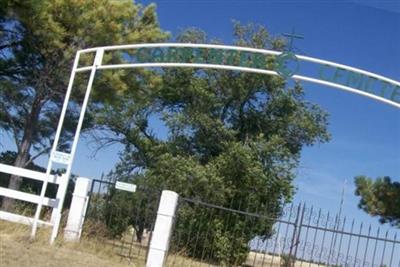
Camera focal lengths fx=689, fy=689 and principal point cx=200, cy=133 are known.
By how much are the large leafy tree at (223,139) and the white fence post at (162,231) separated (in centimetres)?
1493

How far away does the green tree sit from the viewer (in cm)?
2433

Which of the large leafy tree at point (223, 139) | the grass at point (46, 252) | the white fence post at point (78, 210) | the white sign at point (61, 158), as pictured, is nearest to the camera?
the grass at point (46, 252)

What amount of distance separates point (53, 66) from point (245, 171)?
486 inches

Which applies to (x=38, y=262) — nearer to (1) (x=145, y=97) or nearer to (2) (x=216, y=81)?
(1) (x=145, y=97)

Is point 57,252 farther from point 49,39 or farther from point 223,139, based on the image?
point 223,139

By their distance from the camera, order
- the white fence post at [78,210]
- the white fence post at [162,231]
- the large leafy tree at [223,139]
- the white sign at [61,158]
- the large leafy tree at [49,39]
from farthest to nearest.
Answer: the large leafy tree at [223,139], the large leafy tree at [49,39], the white fence post at [78,210], the white sign at [61,158], the white fence post at [162,231]

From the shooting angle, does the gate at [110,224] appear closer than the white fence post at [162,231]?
No

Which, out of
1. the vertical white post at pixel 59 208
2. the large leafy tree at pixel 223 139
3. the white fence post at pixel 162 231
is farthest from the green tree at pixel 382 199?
the vertical white post at pixel 59 208

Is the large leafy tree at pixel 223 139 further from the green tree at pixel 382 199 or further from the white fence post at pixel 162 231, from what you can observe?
the white fence post at pixel 162 231

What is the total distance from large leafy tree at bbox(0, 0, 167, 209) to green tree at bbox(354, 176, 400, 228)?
31.9 feet

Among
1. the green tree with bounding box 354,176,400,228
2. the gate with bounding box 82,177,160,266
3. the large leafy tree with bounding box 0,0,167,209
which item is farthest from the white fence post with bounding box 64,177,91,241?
the green tree with bounding box 354,176,400,228

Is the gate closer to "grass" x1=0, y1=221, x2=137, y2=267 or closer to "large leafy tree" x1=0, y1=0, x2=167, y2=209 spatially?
"grass" x1=0, y1=221, x2=137, y2=267

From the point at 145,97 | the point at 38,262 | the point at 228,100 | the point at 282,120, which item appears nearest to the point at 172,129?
the point at 228,100

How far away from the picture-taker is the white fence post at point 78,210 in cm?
1535
